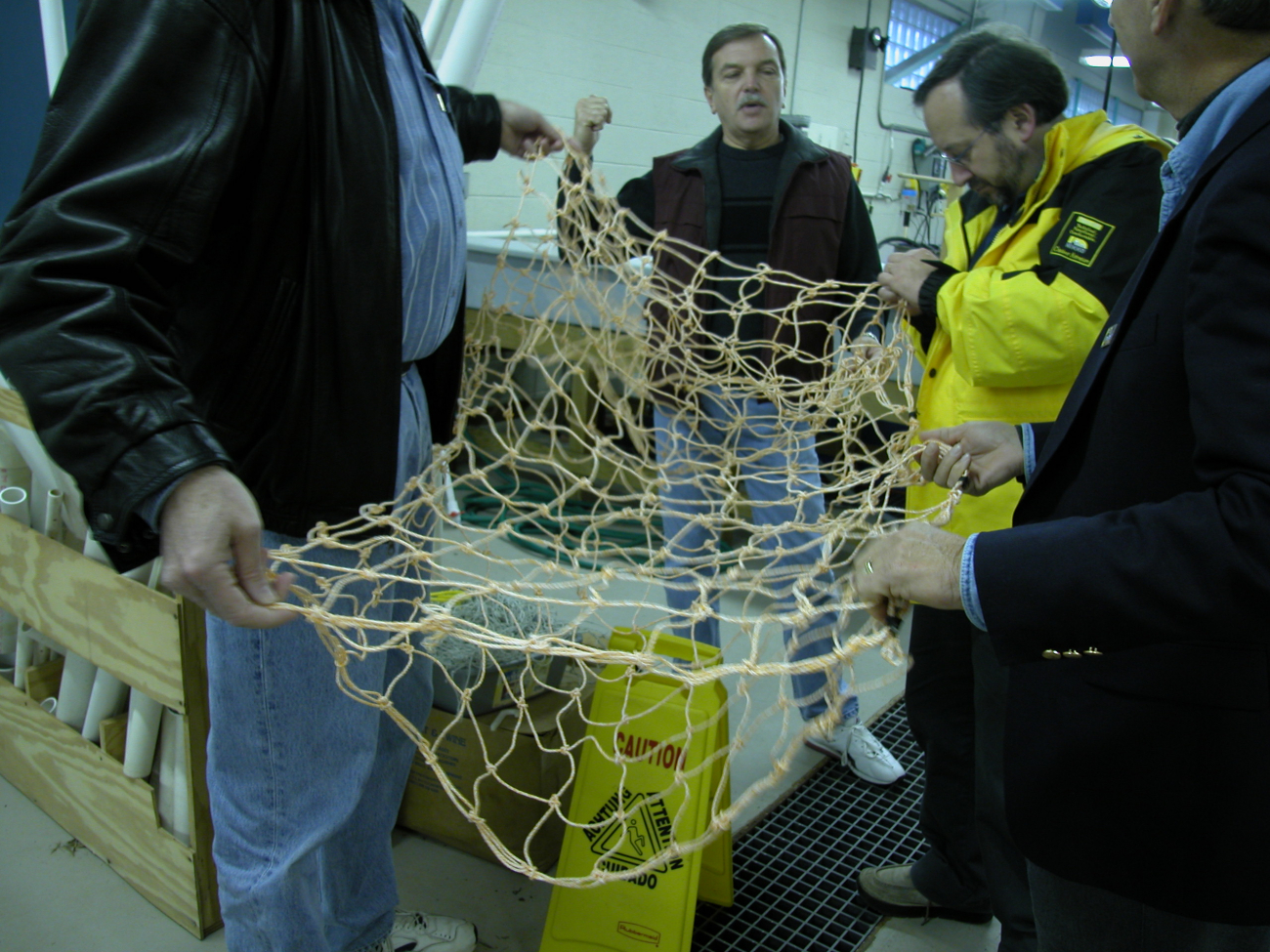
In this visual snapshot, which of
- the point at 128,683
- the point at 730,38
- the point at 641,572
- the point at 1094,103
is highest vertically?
the point at 1094,103

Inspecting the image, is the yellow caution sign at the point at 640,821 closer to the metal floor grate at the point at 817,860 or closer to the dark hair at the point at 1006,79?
the metal floor grate at the point at 817,860

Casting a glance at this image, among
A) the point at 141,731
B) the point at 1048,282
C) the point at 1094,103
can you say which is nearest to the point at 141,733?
the point at 141,731

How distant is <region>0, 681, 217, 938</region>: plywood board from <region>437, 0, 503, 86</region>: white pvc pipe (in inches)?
53.7

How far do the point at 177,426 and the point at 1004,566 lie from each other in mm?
660

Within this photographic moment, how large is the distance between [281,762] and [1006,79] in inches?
52.6

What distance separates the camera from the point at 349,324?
881mm

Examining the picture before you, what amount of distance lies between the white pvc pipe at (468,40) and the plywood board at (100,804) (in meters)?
1.36

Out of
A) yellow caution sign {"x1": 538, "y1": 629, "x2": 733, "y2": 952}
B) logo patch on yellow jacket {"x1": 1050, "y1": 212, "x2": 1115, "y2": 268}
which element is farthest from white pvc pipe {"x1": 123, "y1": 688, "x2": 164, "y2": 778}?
logo patch on yellow jacket {"x1": 1050, "y1": 212, "x2": 1115, "y2": 268}

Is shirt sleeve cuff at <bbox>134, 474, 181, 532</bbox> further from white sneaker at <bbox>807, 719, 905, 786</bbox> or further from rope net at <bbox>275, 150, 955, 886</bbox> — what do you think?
white sneaker at <bbox>807, 719, 905, 786</bbox>

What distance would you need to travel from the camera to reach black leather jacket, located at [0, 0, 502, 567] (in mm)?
688

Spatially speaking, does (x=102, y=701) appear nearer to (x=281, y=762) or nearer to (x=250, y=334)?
(x=281, y=762)

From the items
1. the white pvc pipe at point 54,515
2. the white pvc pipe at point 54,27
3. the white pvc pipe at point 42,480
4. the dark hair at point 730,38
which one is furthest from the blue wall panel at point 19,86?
the dark hair at point 730,38

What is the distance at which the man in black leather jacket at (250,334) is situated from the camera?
69cm

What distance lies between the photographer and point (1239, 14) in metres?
0.67
